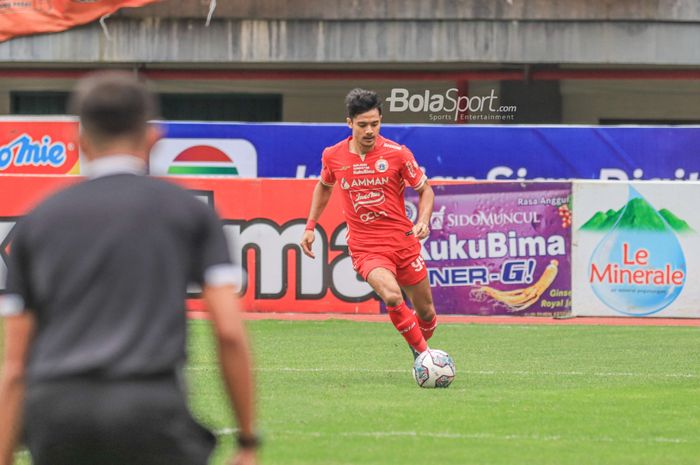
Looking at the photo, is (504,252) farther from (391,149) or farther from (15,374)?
(15,374)

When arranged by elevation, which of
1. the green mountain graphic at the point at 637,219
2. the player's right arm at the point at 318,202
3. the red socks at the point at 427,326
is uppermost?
the player's right arm at the point at 318,202

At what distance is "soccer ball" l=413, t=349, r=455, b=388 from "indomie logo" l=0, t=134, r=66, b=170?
11928mm

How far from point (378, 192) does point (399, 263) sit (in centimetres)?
56

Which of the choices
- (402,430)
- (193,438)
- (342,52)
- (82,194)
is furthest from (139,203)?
(342,52)

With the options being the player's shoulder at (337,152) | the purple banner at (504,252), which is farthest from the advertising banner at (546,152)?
the player's shoulder at (337,152)

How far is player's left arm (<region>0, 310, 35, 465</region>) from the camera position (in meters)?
3.81

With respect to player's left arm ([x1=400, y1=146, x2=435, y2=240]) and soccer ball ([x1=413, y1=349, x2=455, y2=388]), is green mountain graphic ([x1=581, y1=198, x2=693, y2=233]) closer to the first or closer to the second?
player's left arm ([x1=400, y1=146, x2=435, y2=240])

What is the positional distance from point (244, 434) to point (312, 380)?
776cm

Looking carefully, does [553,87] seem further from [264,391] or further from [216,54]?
[264,391]

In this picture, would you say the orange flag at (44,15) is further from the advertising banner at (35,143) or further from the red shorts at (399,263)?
the red shorts at (399,263)

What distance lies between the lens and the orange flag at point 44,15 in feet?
83.9

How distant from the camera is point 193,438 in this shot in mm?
3820

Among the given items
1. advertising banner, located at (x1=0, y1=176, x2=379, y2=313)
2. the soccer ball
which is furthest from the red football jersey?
advertising banner, located at (x1=0, y1=176, x2=379, y2=313)

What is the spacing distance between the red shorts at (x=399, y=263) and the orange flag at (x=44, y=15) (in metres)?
15.0
